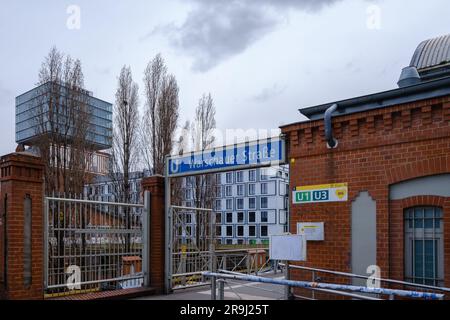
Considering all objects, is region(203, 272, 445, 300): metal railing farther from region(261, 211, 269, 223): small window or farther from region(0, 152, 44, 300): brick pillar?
region(261, 211, 269, 223): small window

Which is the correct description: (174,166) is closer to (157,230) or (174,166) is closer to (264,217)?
(157,230)

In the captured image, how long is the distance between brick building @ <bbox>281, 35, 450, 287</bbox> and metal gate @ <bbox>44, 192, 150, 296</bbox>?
3.99 meters

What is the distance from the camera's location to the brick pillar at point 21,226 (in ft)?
26.7

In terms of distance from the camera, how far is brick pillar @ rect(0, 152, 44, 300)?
320 inches

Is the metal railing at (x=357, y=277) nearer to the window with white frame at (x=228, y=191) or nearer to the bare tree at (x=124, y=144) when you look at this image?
the bare tree at (x=124, y=144)

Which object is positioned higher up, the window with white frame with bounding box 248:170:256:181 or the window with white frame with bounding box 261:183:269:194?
the window with white frame with bounding box 248:170:256:181

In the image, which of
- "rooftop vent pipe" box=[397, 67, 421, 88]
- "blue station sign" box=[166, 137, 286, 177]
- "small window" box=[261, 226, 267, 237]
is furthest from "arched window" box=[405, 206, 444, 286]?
"small window" box=[261, 226, 267, 237]

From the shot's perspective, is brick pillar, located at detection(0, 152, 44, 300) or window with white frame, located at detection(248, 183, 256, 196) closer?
brick pillar, located at detection(0, 152, 44, 300)

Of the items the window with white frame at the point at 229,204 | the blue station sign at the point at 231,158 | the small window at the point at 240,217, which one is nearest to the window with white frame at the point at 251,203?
the small window at the point at 240,217

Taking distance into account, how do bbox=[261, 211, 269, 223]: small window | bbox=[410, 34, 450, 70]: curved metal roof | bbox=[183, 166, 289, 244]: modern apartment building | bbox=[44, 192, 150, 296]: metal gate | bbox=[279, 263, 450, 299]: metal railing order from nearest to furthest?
bbox=[279, 263, 450, 299]: metal railing, bbox=[44, 192, 150, 296]: metal gate, bbox=[410, 34, 450, 70]: curved metal roof, bbox=[183, 166, 289, 244]: modern apartment building, bbox=[261, 211, 269, 223]: small window

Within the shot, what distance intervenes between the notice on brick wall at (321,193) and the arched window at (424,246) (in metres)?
1.20

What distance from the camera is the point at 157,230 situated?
11.4 metres

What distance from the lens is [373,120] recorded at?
8.17m

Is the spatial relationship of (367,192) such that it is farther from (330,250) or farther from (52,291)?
(52,291)
